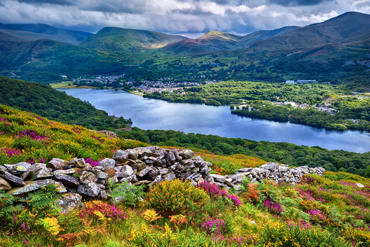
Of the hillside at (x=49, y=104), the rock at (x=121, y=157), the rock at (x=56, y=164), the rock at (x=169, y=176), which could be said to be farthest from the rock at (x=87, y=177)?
the hillside at (x=49, y=104)

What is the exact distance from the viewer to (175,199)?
6312 mm

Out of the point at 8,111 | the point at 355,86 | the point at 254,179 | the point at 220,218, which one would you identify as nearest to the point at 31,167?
the point at 220,218

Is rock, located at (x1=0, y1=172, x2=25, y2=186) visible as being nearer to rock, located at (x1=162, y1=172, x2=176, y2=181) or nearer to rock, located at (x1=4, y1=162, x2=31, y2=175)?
rock, located at (x1=4, y1=162, x2=31, y2=175)

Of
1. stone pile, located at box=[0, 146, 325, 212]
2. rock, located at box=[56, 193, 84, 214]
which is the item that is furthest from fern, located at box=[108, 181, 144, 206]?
rock, located at box=[56, 193, 84, 214]

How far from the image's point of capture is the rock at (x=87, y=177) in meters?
6.35

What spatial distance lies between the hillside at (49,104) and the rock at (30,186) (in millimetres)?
70989

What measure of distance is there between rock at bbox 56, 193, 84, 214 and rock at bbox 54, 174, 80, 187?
395 mm

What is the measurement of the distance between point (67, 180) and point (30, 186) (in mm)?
929

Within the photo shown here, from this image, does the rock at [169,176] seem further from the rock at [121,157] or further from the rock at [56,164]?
the rock at [56,164]

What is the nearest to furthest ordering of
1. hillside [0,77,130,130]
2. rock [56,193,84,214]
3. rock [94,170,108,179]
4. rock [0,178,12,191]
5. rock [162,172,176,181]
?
1. rock [0,178,12,191]
2. rock [56,193,84,214]
3. rock [94,170,108,179]
4. rock [162,172,176,181]
5. hillside [0,77,130,130]

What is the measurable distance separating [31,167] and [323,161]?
52784 millimetres

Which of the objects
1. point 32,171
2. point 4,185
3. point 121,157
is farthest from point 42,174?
point 121,157

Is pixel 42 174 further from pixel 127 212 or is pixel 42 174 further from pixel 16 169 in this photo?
pixel 127 212

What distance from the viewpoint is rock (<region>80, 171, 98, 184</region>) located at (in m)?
6.35
